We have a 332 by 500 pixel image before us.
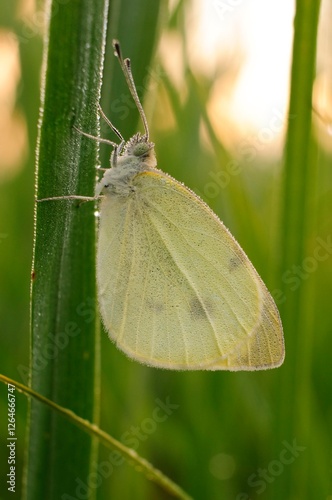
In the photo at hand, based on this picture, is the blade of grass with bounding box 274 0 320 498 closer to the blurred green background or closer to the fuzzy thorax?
the blurred green background

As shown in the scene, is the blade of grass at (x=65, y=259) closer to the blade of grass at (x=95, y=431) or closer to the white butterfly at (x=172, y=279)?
the blade of grass at (x=95, y=431)

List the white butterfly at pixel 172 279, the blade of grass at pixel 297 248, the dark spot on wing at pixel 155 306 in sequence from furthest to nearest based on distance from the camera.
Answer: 1. the dark spot on wing at pixel 155 306
2. the white butterfly at pixel 172 279
3. the blade of grass at pixel 297 248

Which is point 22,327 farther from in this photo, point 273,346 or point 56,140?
point 56,140

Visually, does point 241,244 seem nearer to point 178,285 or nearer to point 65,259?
point 178,285

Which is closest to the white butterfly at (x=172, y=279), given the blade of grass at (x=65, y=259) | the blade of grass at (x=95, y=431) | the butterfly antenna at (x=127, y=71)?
the butterfly antenna at (x=127, y=71)

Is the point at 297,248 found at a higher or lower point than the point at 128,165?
lower

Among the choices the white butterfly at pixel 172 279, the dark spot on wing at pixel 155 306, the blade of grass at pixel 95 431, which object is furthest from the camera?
the dark spot on wing at pixel 155 306

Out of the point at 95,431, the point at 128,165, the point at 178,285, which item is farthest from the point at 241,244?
the point at 95,431
